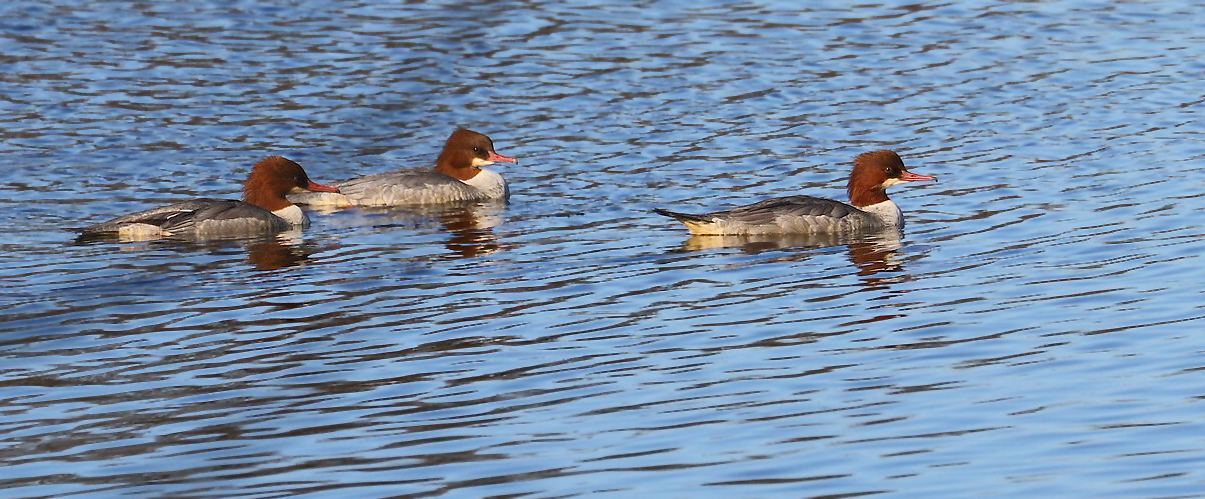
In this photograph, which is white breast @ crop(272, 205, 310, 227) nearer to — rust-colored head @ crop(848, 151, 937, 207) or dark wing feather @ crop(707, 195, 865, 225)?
dark wing feather @ crop(707, 195, 865, 225)

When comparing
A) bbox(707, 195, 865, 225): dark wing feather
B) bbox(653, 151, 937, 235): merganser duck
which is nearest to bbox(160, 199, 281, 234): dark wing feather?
bbox(653, 151, 937, 235): merganser duck

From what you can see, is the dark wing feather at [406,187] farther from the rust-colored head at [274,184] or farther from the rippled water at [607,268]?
the rust-colored head at [274,184]

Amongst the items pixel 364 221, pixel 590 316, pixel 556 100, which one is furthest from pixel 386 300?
pixel 556 100

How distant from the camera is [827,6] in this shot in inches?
1266

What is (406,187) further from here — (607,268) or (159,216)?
(607,268)

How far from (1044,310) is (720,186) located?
284 inches

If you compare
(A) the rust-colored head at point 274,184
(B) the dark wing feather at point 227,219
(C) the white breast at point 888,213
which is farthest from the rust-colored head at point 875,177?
(B) the dark wing feather at point 227,219

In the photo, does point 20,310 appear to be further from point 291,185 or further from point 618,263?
point 291,185

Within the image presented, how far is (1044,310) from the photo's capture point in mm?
13070

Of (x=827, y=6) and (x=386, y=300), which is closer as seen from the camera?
(x=386, y=300)

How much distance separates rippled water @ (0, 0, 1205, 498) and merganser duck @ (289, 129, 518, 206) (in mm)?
356

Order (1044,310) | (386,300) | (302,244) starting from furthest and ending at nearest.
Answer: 1. (302,244)
2. (386,300)
3. (1044,310)

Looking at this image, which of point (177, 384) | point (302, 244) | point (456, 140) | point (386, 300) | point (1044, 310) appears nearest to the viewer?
point (177, 384)

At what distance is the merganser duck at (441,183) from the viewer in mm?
20016
